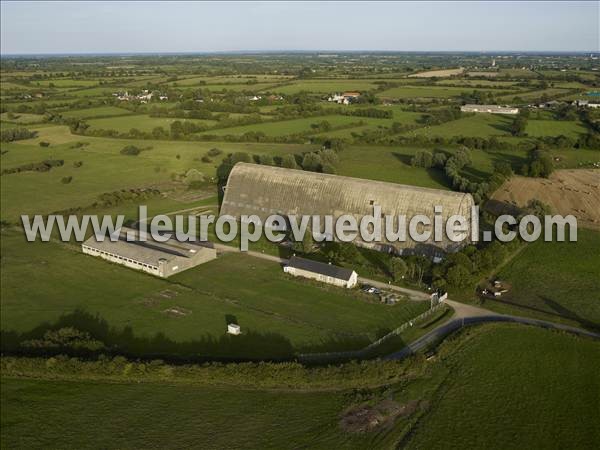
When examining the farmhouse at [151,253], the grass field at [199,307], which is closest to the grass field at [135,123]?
the farmhouse at [151,253]

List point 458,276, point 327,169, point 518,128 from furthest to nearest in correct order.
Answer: point 518,128 < point 327,169 < point 458,276

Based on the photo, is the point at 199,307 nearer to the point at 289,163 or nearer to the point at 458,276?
the point at 458,276

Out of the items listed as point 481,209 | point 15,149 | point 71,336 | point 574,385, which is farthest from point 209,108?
point 574,385

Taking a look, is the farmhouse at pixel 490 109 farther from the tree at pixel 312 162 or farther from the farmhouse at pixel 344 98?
the tree at pixel 312 162

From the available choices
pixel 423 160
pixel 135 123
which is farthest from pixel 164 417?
pixel 135 123

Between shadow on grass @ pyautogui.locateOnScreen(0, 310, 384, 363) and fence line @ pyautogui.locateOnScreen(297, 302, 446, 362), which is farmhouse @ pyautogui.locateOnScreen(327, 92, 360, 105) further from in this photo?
shadow on grass @ pyautogui.locateOnScreen(0, 310, 384, 363)

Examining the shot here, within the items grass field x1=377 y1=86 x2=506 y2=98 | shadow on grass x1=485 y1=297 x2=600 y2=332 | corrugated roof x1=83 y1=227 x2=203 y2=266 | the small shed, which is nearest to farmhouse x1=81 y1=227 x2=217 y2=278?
corrugated roof x1=83 y1=227 x2=203 y2=266

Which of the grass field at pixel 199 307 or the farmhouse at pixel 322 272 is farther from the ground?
the farmhouse at pixel 322 272
